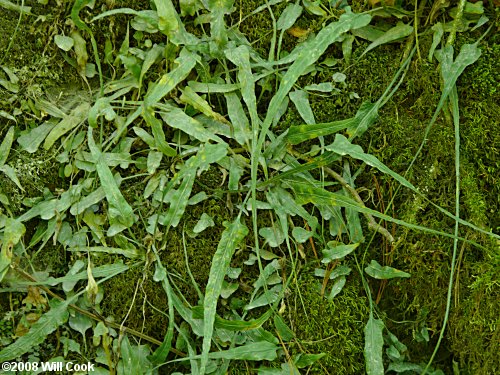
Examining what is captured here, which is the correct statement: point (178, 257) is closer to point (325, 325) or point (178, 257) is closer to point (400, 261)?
point (325, 325)

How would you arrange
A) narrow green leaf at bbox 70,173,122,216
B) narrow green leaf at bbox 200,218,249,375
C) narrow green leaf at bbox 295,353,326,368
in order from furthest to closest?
narrow green leaf at bbox 70,173,122,216, narrow green leaf at bbox 295,353,326,368, narrow green leaf at bbox 200,218,249,375

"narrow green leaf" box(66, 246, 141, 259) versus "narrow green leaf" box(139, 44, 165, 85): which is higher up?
"narrow green leaf" box(139, 44, 165, 85)

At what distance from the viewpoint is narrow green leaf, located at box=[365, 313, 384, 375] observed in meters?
1.40

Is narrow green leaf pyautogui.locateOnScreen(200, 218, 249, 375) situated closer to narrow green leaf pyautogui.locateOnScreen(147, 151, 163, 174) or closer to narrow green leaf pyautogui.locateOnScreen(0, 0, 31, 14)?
narrow green leaf pyautogui.locateOnScreen(147, 151, 163, 174)

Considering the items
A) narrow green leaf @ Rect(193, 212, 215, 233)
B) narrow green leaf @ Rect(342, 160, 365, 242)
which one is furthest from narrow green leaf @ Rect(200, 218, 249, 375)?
narrow green leaf @ Rect(342, 160, 365, 242)

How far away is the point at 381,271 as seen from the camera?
4.79 ft

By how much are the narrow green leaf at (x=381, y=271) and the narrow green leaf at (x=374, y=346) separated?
10 centimetres

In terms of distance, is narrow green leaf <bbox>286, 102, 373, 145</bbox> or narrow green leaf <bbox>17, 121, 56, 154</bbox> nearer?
narrow green leaf <bbox>286, 102, 373, 145</bbox>

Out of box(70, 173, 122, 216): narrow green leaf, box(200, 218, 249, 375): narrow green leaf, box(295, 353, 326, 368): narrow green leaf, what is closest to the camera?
box(200, 218, 249, 375): narrow green leaf

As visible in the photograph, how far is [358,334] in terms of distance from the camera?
57.8 inches

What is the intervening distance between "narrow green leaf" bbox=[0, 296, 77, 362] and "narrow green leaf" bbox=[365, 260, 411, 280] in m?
0.75

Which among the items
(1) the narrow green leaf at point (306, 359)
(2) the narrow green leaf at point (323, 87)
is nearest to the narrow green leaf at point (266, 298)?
(1) the narrow green leaf at point (306, 359)

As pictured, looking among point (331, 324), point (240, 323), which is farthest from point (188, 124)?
point (331, 324)

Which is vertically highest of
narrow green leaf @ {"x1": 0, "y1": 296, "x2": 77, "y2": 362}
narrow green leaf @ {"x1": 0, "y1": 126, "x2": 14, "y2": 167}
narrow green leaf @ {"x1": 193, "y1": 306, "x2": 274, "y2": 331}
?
narrow green leaf @ {"x1": 0, "y1": 126, "x2": 14, "y2": 167}
